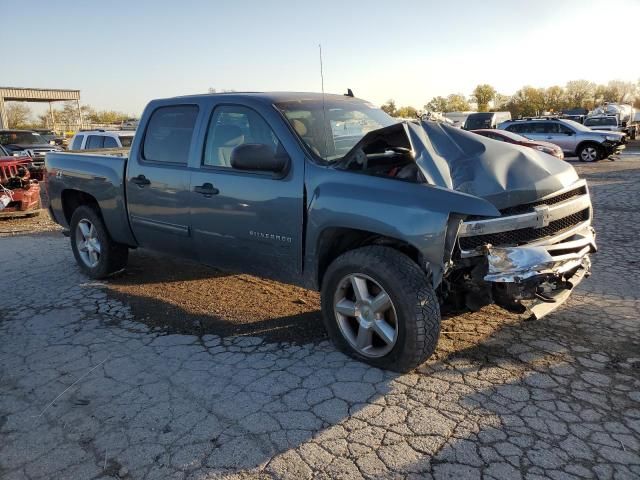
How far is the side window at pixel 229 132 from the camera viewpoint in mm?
4055

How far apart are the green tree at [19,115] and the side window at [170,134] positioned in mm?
54469

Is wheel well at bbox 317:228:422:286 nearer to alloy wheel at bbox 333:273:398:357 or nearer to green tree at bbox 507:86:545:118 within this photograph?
alloy wheel at bbox 333:273:398:357

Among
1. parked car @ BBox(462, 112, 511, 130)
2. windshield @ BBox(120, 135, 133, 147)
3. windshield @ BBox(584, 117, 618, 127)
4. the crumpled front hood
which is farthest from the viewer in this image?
windshield @ BBox(584, 117, 618, 127)

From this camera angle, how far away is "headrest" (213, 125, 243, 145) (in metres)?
4.22

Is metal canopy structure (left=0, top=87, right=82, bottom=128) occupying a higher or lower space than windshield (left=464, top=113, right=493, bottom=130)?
higher

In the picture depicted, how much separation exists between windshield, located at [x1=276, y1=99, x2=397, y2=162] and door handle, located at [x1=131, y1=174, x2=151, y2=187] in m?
1.61

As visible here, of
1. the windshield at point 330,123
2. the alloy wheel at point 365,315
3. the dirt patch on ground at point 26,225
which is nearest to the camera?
the alloy wheel at point 365,315

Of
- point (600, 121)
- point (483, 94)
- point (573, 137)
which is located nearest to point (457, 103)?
point (483, 94)

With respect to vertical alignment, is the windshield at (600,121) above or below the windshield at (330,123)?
below

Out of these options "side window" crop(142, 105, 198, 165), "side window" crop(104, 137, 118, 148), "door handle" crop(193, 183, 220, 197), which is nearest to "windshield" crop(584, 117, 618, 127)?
"side window" crop(104, 137, 118, 148)

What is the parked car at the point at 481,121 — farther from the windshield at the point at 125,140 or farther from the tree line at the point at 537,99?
the tree line at the point at 537,99

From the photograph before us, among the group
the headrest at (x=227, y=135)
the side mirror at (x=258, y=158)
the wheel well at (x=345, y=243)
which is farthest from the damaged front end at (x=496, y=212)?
the headrest at (x=227, y=135)

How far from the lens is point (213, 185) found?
419 cm

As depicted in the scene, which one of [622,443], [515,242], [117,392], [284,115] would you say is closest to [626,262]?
[515,242]
